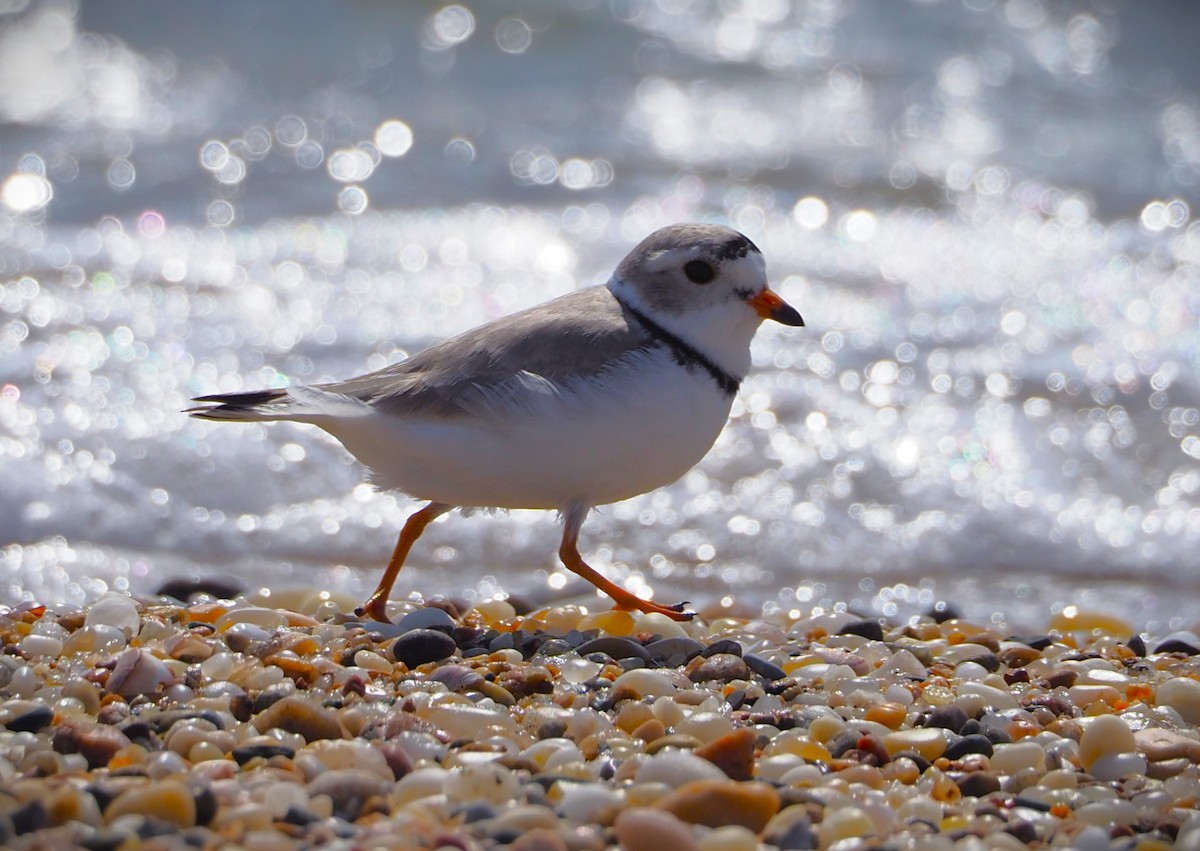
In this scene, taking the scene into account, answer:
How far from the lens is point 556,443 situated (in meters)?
4.21

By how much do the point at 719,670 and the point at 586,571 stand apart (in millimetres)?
741

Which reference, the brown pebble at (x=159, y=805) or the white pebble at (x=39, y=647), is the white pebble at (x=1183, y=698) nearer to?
the brown pebble at (x=159, y=805)

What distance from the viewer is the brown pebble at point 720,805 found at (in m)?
2.84

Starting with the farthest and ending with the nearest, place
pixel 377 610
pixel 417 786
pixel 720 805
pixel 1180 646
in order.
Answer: pixel 1180 646, pixel 377 610, pixel 417 786, pixel 720 805

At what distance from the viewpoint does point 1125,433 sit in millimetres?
7316

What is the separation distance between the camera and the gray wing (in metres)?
4.25

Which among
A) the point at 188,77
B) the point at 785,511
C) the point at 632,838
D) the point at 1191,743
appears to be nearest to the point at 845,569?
the point at 785,511

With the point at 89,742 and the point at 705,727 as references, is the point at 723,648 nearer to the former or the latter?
the point at 705,727

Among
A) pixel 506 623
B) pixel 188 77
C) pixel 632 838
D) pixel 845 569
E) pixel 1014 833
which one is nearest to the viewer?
pixel 632 838

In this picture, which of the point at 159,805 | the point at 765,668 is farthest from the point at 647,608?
the point at 159,805

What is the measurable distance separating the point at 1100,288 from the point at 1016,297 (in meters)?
0.66

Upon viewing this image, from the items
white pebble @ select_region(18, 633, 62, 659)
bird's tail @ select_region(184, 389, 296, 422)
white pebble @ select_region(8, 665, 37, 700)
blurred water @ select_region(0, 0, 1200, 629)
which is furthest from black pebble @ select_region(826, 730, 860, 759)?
blurred water @ select_region(0, 0, 1200, 629)

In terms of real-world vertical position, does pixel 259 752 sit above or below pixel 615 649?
below

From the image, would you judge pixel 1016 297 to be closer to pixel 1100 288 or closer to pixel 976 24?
pixel 1100 288
